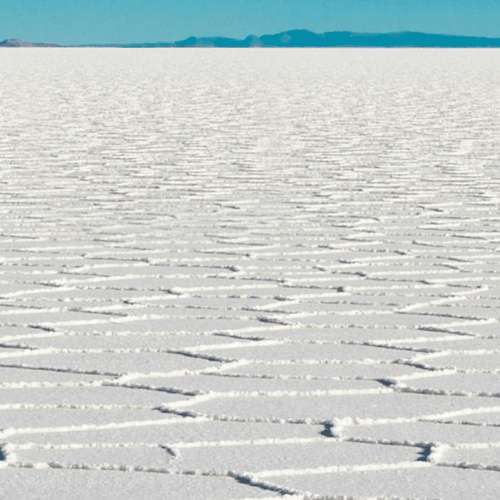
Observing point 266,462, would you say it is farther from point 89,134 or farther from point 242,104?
point 242,104

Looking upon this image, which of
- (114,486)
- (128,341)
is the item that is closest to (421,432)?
(114,486)

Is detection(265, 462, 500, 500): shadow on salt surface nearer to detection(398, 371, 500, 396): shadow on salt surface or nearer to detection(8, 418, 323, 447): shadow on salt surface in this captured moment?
detection(8, 418, 323, 447): shadow on salt surface

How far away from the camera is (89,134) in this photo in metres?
9.87

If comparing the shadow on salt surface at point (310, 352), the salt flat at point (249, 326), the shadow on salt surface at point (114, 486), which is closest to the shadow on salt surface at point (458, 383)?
the salt flat at point (249, 326)

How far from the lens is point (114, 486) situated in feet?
6.82

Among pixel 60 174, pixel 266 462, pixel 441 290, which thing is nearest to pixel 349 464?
pixel 266 462

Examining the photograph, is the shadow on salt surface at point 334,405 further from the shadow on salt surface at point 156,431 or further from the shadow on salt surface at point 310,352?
the shadow on salt surface at point 310,352

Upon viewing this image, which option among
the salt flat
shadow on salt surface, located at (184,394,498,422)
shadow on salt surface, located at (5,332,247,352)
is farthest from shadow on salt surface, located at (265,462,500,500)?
shadow on salt surface, located at (5,332,247,352)

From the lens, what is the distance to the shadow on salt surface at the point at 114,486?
204 cm

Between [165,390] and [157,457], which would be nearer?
[157,457]

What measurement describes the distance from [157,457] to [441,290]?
1.67 m

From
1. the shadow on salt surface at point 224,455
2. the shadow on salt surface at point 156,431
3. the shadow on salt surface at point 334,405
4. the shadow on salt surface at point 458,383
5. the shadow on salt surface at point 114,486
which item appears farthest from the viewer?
the shadow on salt surface at point 458,383

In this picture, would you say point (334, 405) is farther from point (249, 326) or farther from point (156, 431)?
point (249, 326)

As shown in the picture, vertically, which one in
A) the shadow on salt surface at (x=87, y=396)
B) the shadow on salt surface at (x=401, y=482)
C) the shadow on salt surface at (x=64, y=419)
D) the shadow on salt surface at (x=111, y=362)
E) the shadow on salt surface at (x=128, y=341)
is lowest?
the shadow on salt surface at (x=128, y=341)
